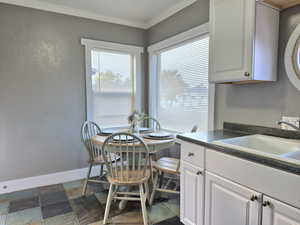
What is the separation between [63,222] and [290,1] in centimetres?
270

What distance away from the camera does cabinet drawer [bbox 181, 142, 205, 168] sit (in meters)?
1.50

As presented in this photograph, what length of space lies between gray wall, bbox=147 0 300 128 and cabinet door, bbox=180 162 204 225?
74cm

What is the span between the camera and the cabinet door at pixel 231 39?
4.90ft

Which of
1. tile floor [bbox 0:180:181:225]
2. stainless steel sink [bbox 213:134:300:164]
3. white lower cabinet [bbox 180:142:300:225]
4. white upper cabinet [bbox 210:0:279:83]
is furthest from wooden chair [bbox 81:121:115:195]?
white upper cabinet [bbox 210:0:279:83]

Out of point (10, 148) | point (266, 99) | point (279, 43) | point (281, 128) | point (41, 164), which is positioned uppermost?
point (279, 43)

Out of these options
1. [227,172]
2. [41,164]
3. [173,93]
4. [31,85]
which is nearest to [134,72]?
[173,93]

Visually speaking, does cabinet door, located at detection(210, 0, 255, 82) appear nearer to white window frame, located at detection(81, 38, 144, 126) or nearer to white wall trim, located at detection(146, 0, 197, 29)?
white wall trim, located at detection(146, 0, 197, 29)

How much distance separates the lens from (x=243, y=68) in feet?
5.06

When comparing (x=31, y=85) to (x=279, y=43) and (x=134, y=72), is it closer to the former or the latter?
(x=134, y=72)

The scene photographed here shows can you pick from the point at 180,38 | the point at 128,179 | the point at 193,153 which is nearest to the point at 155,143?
the point at 128,179

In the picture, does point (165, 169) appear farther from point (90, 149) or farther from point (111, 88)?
point (111, 88)

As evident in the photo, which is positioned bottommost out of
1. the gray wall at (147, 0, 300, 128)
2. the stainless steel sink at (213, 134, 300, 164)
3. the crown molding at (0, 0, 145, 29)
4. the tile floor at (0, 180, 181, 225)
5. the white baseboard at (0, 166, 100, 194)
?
the tile floor at (0, 180, 181, 225)

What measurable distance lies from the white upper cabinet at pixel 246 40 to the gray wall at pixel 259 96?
0.08 meters

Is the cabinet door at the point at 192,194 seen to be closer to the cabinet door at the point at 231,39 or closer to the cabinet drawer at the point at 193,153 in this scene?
the cabinet drawer at the point at 193,153
